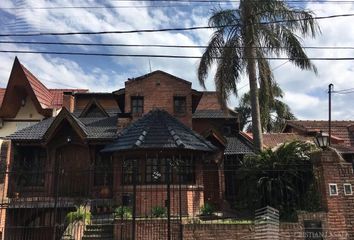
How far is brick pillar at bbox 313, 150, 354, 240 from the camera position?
9.69 m

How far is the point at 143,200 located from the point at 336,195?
7.67 metres

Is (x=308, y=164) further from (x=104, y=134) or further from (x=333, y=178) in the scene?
(x=104, y=134)

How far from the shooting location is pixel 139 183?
1521 centimetres

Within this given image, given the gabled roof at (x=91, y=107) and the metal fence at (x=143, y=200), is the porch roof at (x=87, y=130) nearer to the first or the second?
the gabled roof at (x=91, y=107)

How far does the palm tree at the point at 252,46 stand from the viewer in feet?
52.9

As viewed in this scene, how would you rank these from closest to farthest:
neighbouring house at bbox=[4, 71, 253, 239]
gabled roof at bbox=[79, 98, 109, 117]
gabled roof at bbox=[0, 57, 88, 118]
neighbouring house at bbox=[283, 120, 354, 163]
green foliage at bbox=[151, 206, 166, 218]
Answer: green foliage at bbox=[151, 206, 166, 218], neighbouring house at bbox=[4, 71, 253, 239], gabled roof at bbox=[0, 57, 88, 118], gabled roof at bbox=[79, 98, 109, 117], neighbouring house at bbox=[283, 120, 354, 163]

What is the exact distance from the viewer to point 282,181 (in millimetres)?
11836

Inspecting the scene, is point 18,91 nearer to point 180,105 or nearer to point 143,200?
point 180,105

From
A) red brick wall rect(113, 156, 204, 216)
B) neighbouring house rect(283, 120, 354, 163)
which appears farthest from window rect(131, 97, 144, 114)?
neighbouring house rect(283, 120, 354, 163)

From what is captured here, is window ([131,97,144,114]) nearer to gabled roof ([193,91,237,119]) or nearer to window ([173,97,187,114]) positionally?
window ([173,97,187,114])

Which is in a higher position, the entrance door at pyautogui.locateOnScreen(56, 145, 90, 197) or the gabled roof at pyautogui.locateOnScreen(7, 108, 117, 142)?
the gabled roof at pyautogui.locateOnScreen(7, 108, 117, 142)

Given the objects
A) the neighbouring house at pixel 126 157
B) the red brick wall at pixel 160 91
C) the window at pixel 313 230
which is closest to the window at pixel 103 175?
the neighbouring house at pixel 126 157

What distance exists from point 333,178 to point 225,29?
9.18 m

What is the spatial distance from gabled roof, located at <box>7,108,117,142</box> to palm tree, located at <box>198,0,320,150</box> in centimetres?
538
